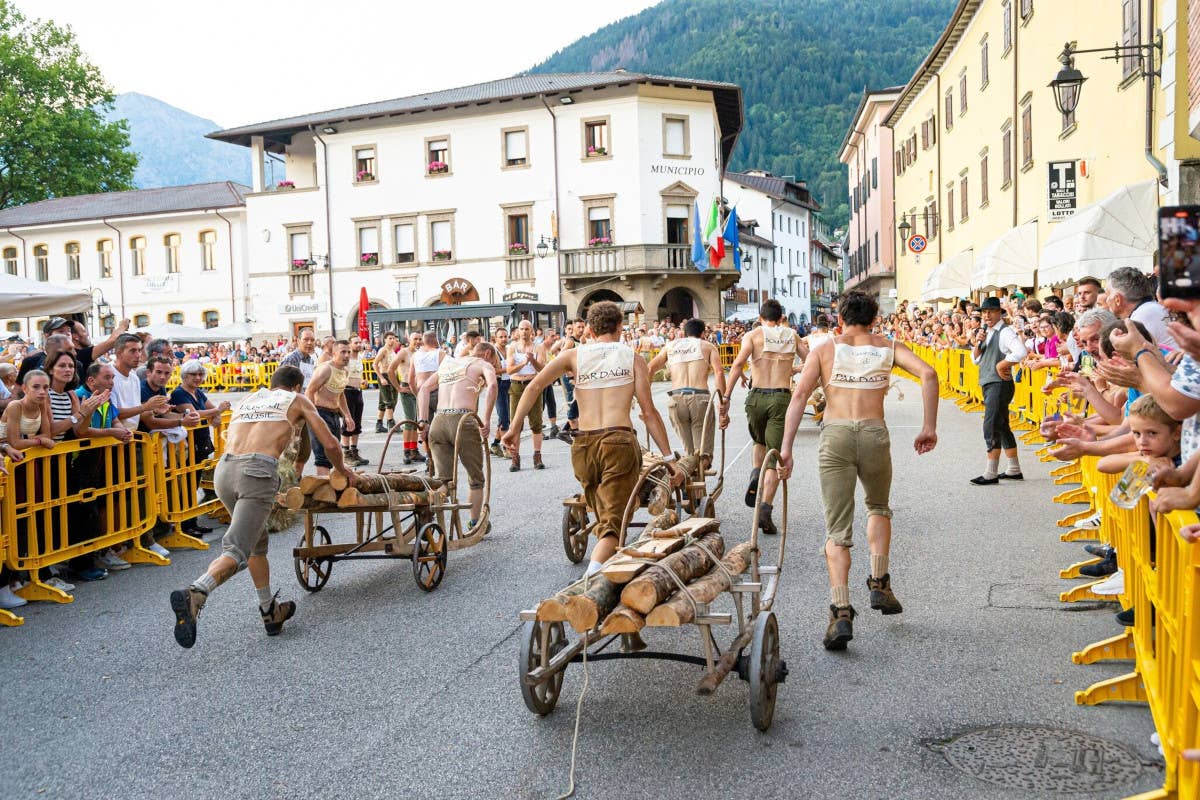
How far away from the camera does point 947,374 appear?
24250 millimetres

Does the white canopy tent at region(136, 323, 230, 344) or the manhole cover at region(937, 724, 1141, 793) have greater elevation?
the white canopy tent at region(136, 323, 230, 344)

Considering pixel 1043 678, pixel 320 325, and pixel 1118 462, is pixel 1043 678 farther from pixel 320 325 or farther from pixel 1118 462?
pixel 320 325

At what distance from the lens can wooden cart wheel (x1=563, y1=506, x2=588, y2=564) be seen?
7852 millimetres

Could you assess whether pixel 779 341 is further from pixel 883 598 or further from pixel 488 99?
pixel 488 99

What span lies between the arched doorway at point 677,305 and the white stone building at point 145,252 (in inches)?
850

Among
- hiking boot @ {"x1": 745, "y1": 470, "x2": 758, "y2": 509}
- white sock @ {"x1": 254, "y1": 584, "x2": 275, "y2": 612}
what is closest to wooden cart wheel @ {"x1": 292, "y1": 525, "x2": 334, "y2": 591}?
white sock @ {"x1": 254, "y1": 584, "x2": 275, "y2": 612}

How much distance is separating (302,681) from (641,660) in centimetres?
181

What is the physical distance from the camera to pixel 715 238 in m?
42.5

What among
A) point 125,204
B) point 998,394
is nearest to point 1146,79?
point 998,394

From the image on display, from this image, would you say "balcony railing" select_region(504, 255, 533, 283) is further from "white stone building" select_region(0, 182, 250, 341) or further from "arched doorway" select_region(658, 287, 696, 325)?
"white stone building" select_region(0, 182, 250, 341)

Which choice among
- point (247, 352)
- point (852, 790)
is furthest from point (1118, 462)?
point (247, 352)

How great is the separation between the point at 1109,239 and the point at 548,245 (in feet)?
104

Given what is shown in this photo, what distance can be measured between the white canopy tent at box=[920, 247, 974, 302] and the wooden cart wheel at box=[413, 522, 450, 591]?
24989 mm

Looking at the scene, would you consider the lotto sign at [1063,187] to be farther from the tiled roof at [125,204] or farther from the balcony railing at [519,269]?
the tiled roof at [125,204]
